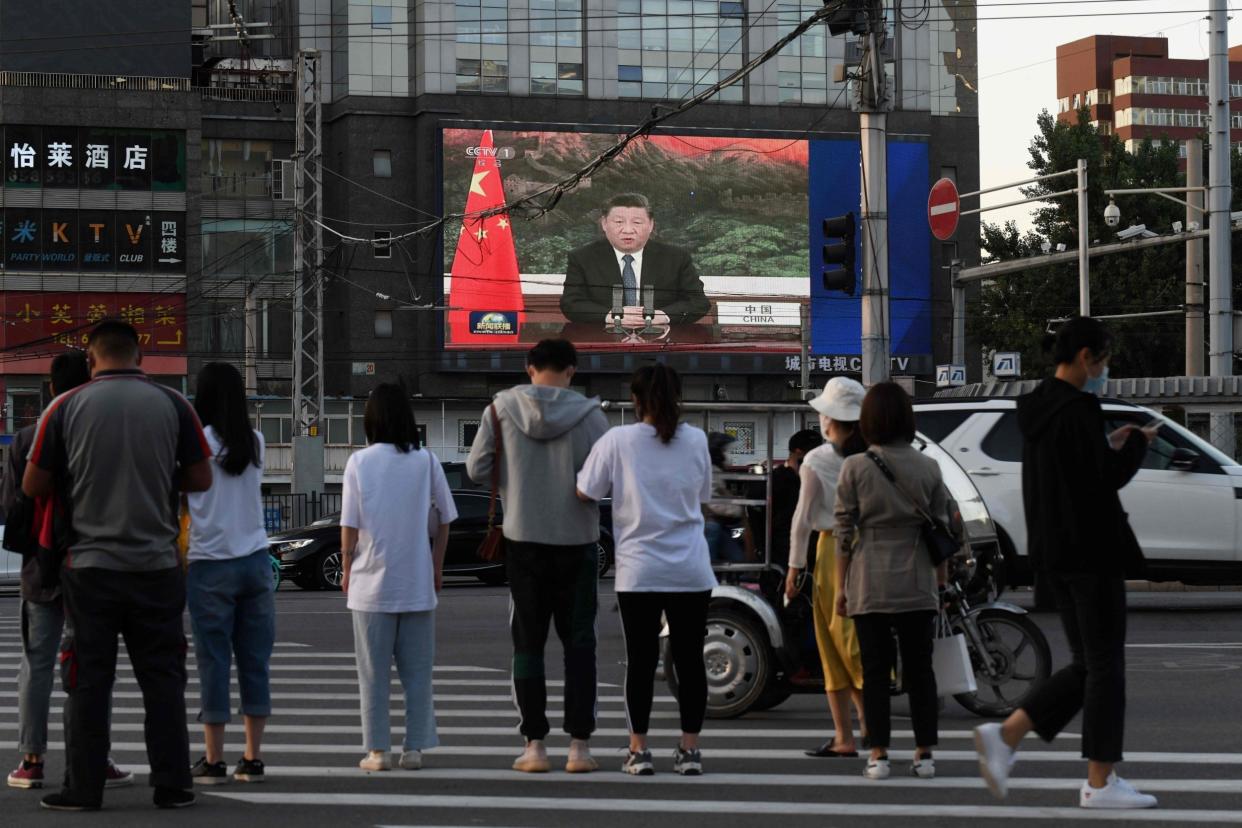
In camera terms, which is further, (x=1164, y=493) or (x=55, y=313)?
(x=55, y=313)

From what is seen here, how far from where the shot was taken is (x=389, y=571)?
8594 mm

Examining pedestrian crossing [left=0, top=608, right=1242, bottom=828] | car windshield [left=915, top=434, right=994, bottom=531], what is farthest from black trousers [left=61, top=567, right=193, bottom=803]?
car windshield [left=915, top=434, right=994, bottom=531]

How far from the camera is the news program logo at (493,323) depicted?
75.0 metres

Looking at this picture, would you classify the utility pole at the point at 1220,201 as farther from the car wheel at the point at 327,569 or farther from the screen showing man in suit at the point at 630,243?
the screen showing man in suit at the point at 630,243

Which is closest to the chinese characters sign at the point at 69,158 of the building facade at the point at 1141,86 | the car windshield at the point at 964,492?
the car windshield at the point at 964,492

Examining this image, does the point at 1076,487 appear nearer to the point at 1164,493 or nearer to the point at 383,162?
the point at 1164,493

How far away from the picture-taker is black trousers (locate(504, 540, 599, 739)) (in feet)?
27.9

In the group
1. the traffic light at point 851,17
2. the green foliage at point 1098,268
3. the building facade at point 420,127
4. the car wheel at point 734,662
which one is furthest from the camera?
the building facade at point 420,127

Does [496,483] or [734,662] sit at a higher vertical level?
[496,483]

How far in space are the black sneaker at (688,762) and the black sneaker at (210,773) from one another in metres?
1.96

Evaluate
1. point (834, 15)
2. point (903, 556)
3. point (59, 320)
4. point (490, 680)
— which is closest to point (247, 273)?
point (59, 320)

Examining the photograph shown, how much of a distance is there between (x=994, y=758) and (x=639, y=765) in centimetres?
178

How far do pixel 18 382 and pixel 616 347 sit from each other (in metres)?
23.1

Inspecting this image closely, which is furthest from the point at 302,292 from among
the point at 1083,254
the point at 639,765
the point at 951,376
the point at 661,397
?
the point at 639,765
